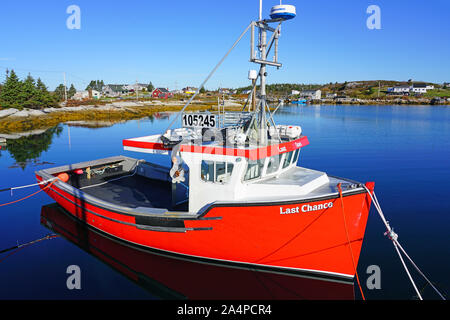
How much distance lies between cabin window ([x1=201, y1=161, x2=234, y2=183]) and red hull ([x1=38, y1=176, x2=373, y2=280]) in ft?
3.18

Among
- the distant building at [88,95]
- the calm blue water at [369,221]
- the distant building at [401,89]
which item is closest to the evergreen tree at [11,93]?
the calm blue water at [369,221]

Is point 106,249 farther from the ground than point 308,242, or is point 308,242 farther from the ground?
point 308,242

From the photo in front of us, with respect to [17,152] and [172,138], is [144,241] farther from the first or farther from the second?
[17,152]

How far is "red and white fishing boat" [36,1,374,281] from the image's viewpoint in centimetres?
856

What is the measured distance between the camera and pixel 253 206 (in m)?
8.48

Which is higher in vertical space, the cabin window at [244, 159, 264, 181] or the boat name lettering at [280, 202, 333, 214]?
the cabin window at [244, 159, 264, 181]

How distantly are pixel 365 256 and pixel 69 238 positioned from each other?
11856 millimetres

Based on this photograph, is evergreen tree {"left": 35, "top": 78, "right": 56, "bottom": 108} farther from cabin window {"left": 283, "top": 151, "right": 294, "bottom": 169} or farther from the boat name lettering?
the boat name lettering

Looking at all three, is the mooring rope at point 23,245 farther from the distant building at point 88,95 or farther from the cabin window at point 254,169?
the distant building at point 88,95

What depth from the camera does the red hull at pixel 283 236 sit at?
850 cm

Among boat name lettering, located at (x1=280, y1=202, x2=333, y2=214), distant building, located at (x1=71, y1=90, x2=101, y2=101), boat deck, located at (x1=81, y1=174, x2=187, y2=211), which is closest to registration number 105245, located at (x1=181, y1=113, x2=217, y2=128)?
boat deck, located at (x1=81, y1=174, x2=187, y2=211)

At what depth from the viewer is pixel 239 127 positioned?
10.7 metres

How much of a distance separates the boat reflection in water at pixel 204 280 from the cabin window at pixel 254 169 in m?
3.12

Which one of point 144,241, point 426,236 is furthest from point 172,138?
point 426,236
